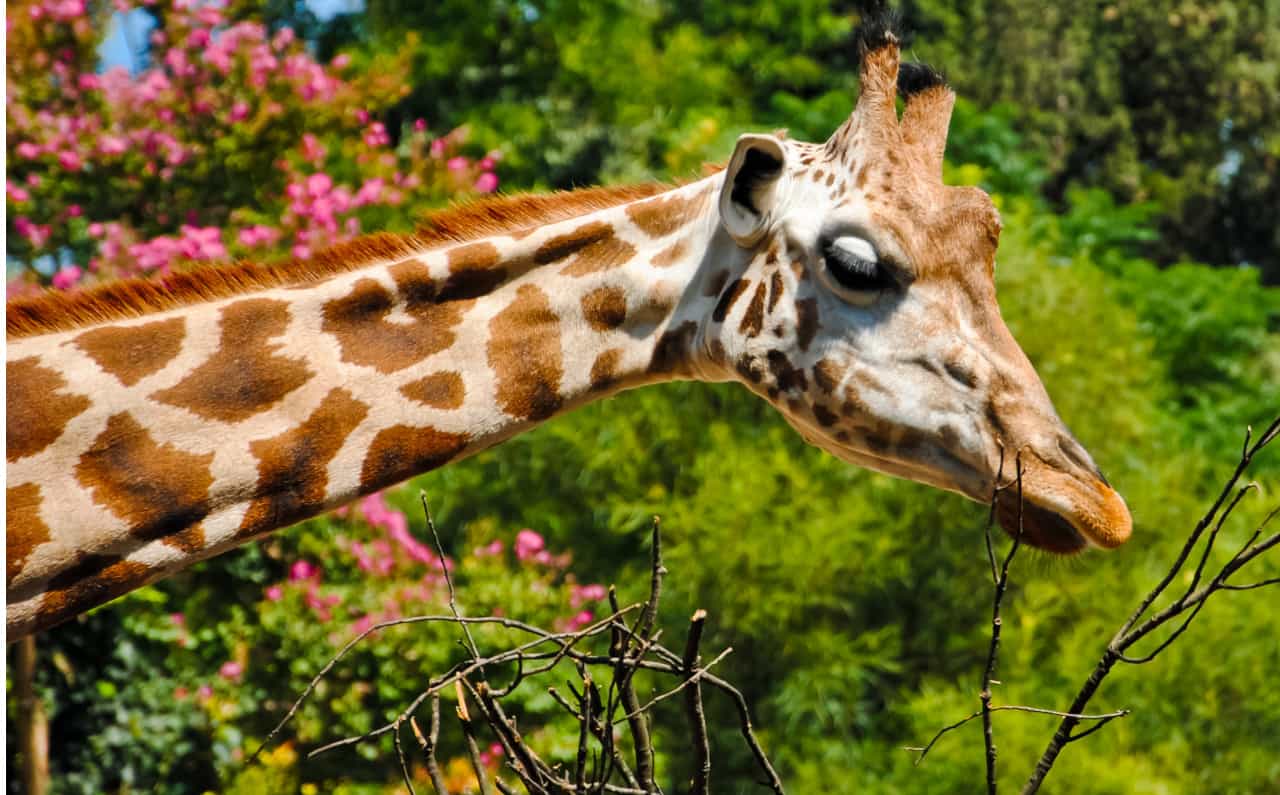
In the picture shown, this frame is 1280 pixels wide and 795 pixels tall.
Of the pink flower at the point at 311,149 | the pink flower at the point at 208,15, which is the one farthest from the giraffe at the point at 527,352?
the pink flower at the point at 208,15

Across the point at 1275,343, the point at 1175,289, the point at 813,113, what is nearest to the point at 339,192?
the point at 813,113

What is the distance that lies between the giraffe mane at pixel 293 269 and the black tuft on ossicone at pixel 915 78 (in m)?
0.52

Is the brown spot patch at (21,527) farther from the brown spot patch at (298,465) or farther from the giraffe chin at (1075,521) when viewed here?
the giraffe chin at (1075,521)

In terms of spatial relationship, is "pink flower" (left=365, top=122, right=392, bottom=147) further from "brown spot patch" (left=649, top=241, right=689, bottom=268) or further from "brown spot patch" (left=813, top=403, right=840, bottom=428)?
"brown spot patch" (left=813, top=403, right=840, bottom=428)

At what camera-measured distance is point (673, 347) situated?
2.74 meters

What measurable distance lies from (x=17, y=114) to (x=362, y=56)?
258 inches

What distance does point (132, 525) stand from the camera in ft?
7.54

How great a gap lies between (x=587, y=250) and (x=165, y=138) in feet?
18.2

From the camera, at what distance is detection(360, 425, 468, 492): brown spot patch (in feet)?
8.21

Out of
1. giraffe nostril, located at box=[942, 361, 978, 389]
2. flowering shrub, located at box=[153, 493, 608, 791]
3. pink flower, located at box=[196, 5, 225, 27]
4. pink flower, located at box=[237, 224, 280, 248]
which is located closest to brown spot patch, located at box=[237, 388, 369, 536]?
giraffe nostril, located at box=[942, 361, 978, 389]

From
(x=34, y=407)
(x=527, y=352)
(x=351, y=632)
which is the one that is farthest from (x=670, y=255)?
(x=351, y=632)

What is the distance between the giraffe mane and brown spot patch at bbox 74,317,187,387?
6cm

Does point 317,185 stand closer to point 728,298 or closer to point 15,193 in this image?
point 15,193

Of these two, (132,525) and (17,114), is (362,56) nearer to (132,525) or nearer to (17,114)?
(17,114)
